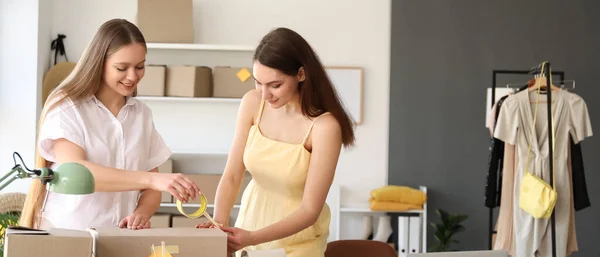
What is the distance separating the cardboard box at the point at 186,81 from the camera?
6.08 m

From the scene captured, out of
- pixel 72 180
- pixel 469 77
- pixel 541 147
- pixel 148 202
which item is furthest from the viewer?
pixel 469 77

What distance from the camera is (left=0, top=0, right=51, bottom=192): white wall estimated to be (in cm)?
598

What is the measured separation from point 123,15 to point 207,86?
2.96ft

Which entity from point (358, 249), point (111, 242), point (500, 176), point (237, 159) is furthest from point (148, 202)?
point (500, 176)

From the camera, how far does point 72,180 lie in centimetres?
156

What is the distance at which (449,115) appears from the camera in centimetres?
665

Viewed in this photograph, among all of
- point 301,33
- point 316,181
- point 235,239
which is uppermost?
point 301,33

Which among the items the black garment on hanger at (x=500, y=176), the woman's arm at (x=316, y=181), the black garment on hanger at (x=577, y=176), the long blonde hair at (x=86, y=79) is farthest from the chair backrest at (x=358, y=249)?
the black garment on hanger at (x=577, y=176)

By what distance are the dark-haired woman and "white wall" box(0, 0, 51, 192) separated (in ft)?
12.4

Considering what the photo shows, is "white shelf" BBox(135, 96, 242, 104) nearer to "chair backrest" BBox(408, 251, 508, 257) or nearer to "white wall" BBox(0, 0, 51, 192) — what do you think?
"white wall" BBox(0, 0, 51, 192)

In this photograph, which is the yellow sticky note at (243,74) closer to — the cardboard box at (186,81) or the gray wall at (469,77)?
the cardboard box at (186,81)

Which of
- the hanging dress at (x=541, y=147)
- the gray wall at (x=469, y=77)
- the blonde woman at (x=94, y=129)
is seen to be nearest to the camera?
the blonde woman at (x=94, y=129)

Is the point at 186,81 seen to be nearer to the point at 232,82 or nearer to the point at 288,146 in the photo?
the point at 232,82

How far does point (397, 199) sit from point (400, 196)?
1.2 inches
